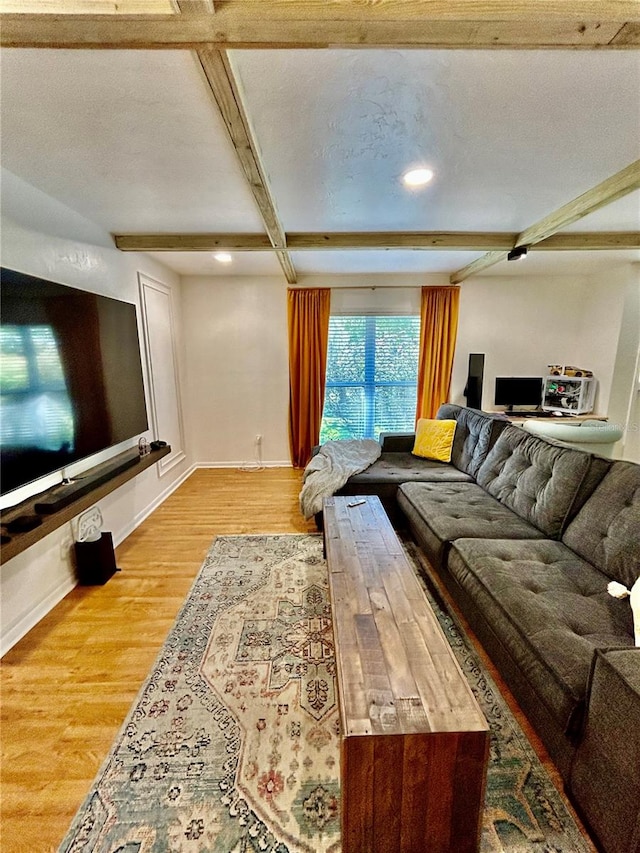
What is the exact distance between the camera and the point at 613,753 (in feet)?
3.01

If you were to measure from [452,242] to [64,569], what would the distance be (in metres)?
3.72

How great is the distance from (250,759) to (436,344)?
4224 millimetres

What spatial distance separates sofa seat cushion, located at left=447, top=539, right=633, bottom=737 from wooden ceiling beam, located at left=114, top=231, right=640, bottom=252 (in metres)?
2.40

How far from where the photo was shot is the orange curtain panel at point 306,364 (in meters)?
4.35

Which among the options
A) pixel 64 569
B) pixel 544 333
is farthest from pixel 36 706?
pixel 544 333

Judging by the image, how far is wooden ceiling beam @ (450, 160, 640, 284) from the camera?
1.87 meters

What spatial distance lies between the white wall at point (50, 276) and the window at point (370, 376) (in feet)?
7.96

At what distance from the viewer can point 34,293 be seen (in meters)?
1.86

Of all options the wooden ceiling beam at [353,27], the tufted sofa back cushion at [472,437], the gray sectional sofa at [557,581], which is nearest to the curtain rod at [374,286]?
the tufted sofa back cushion at [472,437]

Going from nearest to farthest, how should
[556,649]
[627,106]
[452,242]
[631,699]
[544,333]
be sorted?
[631,699] < [556,649] < [627,106] < [452,242] < [544,333]

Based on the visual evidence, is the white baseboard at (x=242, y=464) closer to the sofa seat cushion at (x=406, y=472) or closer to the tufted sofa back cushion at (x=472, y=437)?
the sofa seat cushion at (x=406, y=472)

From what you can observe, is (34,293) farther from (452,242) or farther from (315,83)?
(452,242)

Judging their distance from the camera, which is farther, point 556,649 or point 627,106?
point 627,106

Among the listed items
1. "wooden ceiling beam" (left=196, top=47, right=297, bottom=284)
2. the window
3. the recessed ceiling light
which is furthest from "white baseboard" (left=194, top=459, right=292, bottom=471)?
the recessed ceiling light
